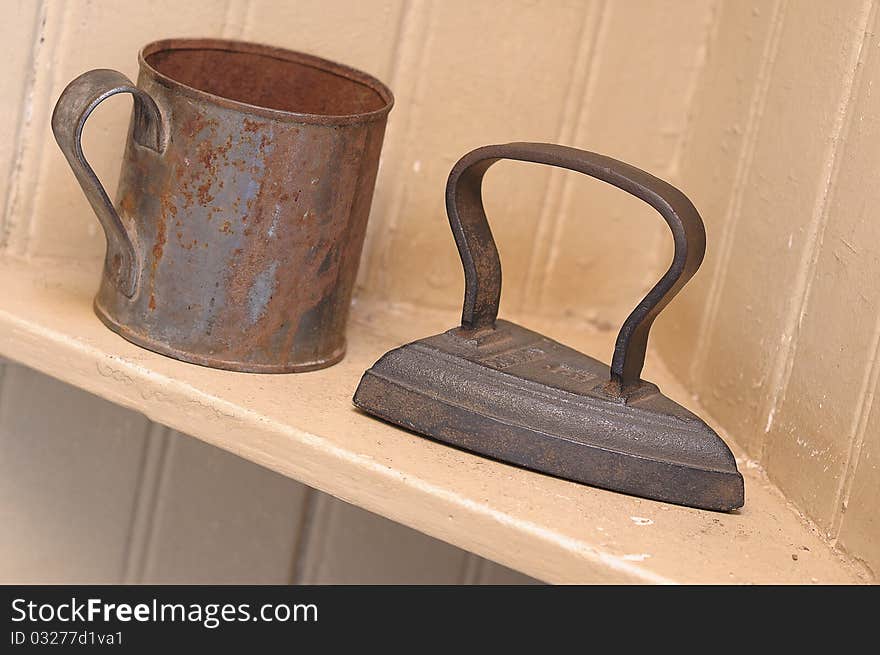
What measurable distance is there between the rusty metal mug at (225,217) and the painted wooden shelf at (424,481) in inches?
0.9

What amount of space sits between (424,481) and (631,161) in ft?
1.28

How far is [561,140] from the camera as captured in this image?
0.89m

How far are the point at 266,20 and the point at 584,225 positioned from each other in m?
0.29

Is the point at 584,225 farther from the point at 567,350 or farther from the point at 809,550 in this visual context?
the point at 809,550

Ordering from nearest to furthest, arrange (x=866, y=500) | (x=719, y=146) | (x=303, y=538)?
(x=866, y=500) < (x=719, y=146) < (x=303, y=538)

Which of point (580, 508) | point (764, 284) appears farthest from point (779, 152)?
point (580, 508)

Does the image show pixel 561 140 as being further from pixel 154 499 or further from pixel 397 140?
pixel 154 499

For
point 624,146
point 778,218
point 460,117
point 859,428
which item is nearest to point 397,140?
point 460,117

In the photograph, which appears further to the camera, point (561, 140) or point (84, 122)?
point (561, 140)

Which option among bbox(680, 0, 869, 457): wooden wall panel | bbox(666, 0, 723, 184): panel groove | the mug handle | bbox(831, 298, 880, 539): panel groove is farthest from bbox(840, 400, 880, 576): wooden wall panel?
the mug handle

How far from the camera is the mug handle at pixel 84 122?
0.65 meters

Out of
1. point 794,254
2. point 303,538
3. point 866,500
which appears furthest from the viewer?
point 303,538

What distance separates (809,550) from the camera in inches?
24.7

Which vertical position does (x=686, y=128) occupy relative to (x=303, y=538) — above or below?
above
